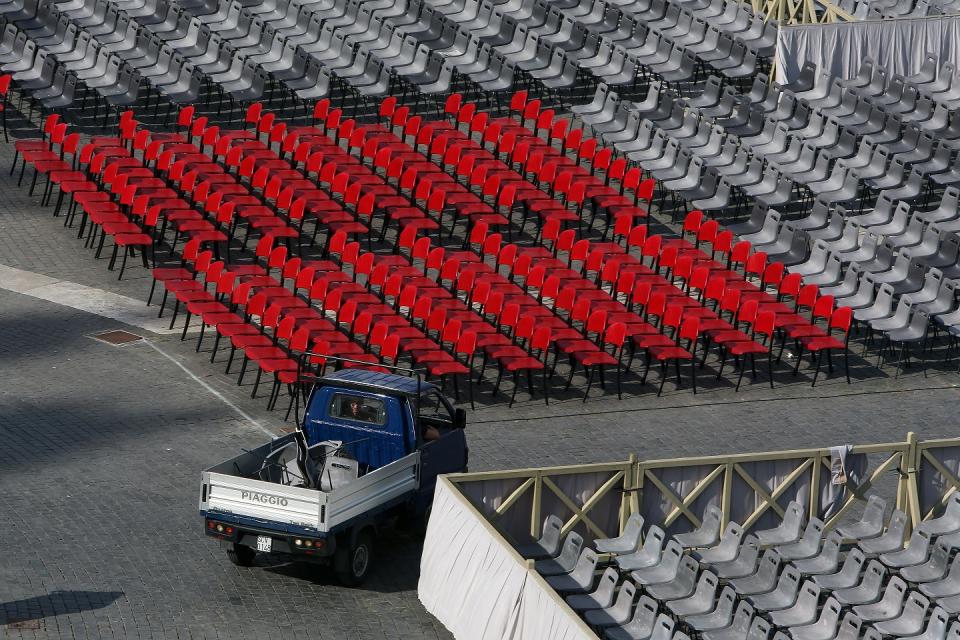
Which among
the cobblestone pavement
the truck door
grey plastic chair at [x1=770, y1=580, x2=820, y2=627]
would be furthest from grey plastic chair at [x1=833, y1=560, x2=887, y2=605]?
the truck door

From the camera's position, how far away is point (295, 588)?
65.5ft

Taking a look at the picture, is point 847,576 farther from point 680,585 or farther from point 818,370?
point 818,370

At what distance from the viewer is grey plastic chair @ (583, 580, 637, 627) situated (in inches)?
724

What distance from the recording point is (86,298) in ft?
91.0

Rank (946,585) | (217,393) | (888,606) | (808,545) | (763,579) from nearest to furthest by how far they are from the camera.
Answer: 1. (888,606)
2. (763,579)
3. (946,585)
4. (808,545)
5. (217,393)

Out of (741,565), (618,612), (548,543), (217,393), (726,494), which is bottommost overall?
(217,393)

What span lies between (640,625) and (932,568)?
3.40m

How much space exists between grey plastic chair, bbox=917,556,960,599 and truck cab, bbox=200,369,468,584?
5280 millimetres

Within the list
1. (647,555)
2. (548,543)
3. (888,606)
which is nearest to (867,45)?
(647,555)

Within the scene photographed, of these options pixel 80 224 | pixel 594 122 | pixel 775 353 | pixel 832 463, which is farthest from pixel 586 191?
pixel 832 463

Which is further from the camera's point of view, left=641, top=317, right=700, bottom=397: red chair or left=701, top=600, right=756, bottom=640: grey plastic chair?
left=641, top=317, right=700, bottom=397: red chair

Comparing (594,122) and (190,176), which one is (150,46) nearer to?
(190,176)

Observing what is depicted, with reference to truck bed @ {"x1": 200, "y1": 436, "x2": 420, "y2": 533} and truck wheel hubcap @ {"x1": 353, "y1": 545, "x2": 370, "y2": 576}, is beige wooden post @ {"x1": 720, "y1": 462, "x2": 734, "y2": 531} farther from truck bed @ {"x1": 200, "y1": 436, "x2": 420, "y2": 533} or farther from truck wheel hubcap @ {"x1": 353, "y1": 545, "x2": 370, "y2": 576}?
truck wheel hubcap @ {"x1": 353, "y1": 545, "x2": 370, "y2": 576}

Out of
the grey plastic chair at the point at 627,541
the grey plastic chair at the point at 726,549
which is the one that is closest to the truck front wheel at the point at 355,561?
the grey plastic chair at the point at 627,541
